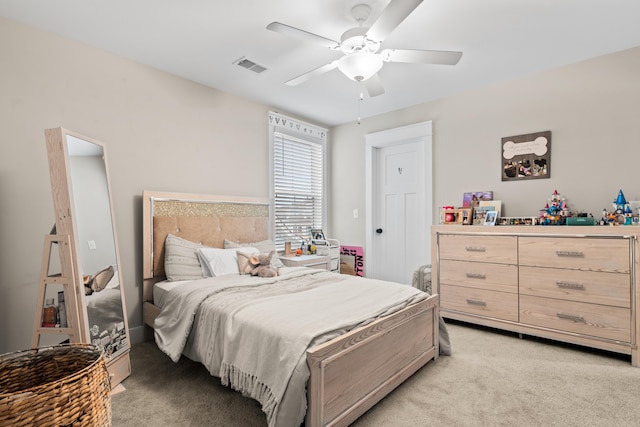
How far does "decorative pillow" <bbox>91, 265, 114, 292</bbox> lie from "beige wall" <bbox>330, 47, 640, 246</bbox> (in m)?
3.34

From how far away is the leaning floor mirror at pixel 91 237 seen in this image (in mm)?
1867

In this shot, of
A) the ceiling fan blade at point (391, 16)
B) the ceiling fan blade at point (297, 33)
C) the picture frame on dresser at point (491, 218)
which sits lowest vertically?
the picture frame on dresser at point (491, 218)

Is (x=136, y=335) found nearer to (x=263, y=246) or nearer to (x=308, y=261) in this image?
(x=263, y=246)

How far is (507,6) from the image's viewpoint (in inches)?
84.4

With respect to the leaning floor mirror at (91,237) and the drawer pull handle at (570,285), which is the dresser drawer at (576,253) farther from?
the leaning floor mirror at (91,237)

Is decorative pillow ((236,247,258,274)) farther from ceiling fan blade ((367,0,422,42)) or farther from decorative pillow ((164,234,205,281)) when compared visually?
ceiling fan blade ((367,0,422,42))

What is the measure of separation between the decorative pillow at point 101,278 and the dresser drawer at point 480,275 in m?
2.94

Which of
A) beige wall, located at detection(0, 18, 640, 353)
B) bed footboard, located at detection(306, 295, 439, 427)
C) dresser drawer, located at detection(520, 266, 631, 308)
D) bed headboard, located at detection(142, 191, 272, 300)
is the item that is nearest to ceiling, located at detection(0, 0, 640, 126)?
beige wall, located at detection(0, 18, 640, 353)

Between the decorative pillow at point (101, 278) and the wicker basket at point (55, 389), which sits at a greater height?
the decorative pillow at point (101, 278)

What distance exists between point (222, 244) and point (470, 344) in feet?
8.31

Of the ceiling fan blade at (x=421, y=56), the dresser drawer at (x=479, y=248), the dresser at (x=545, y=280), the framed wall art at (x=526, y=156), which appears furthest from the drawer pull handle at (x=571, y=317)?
the ceiling fan blade at (x=421, y=56)

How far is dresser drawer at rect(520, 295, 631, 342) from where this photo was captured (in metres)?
2.46

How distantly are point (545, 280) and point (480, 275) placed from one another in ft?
1.70

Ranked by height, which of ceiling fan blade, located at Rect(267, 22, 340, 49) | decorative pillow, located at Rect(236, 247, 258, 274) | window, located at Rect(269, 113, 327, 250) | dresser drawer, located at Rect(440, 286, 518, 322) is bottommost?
dresser drawer, located at Rect(440, 286, 518, 322)
